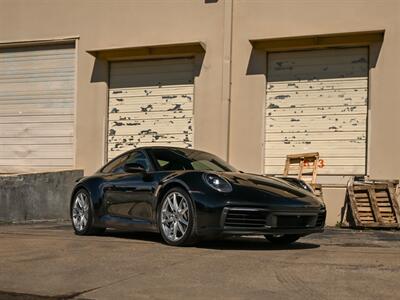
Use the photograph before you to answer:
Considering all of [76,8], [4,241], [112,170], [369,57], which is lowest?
[4,241]

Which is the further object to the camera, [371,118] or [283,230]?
[371,118]

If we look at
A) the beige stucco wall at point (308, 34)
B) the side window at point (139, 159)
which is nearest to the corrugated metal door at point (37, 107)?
the beige stucco wall at point (308, 34)

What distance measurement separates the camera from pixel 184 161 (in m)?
8.88

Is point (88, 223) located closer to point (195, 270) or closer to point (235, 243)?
point (235, 243)

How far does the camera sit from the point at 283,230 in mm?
7699

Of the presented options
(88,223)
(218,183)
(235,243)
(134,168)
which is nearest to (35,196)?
(88,223)

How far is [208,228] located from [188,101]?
724cm

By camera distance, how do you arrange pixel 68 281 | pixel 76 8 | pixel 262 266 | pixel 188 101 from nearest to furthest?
pixel 68 281 < pixel 262 266 < pixel 188 101 < pixel 76 8

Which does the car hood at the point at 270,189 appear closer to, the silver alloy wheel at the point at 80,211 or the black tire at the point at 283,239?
the black tire at the point at 283,239

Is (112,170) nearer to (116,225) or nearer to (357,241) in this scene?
(116,225)

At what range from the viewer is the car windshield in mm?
8750

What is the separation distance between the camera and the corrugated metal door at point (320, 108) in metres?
13.2

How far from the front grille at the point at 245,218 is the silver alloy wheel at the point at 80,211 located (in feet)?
9.14

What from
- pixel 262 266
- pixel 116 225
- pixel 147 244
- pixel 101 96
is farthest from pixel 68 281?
pixel 101 96
